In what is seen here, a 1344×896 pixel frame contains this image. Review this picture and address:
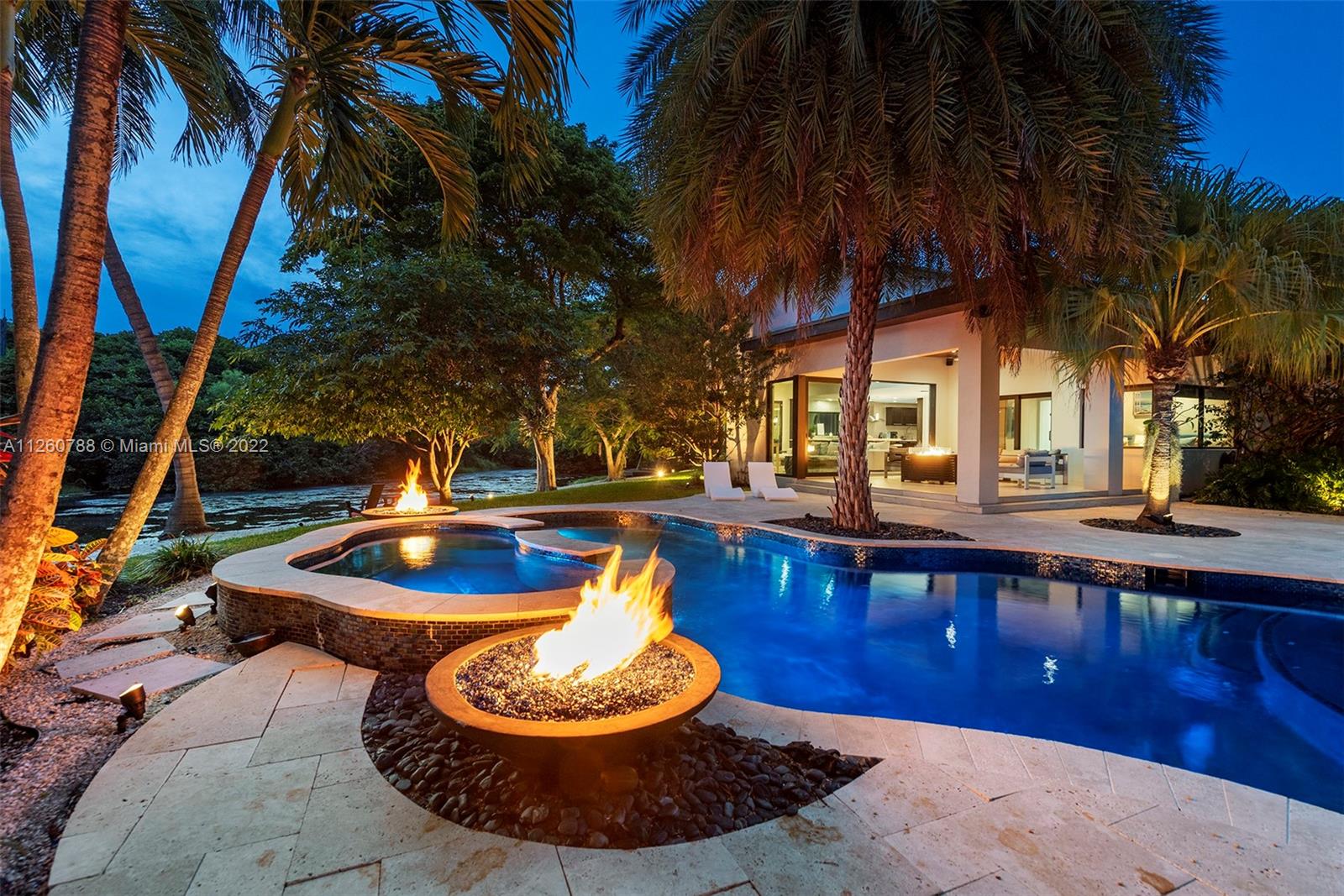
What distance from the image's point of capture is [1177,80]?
7645mm

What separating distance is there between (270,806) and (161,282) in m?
213

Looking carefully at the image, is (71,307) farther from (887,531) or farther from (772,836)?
(887,531)

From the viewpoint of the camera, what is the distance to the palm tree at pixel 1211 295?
25.0ft

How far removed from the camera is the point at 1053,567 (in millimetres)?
7207

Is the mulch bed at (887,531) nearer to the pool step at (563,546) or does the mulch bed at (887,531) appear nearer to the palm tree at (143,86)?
the pool step at (563,546)

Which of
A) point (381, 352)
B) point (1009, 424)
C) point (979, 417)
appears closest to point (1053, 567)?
point (979, 417)

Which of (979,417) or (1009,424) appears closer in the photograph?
(979,417)

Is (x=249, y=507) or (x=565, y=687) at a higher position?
(x=565, y=687)

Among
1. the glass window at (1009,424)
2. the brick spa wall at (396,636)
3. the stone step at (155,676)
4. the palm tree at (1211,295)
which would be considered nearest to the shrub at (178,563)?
the stone step at (155,676)

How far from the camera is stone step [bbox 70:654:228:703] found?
3604 millimetres

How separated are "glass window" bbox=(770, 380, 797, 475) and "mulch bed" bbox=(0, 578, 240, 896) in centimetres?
1339

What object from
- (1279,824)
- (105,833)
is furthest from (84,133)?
Answer: (1279,824)

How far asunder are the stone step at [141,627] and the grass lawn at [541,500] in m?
2.12

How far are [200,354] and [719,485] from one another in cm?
958
